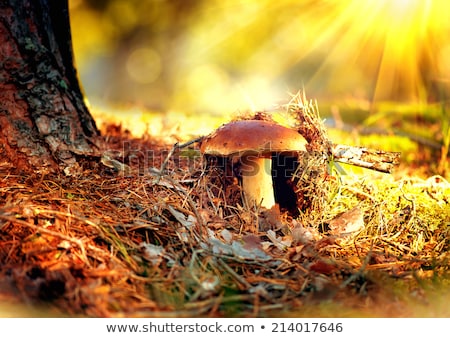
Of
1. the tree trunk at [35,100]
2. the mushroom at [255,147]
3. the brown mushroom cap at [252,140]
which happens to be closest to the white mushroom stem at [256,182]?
the mushroom at [255,147]

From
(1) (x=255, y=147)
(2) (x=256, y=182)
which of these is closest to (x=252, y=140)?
(1) (x=255, y=147)

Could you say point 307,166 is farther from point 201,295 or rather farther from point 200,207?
point 201,295

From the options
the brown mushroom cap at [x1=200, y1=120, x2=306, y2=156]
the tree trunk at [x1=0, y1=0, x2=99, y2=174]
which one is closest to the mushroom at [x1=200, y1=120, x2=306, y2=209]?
the brown mushroom cap at [x1=200, y1=120, x2=306, y2=156]

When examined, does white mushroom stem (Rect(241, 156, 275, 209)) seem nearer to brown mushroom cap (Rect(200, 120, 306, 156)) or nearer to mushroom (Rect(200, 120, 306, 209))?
mushroom (Rect(200, 120, 306, 209))

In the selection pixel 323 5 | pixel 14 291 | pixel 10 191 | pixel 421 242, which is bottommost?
pixel 421 242

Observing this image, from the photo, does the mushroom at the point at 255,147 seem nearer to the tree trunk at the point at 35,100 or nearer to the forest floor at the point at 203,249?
the forest floor at the point at 203,249
